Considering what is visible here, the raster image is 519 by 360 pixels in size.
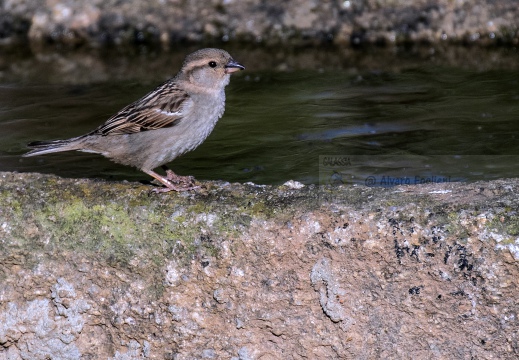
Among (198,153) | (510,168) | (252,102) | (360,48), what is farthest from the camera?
(360,48)

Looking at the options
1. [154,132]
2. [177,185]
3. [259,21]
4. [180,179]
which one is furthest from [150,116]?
[259,21]

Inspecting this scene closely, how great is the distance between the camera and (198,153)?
20.7 ft

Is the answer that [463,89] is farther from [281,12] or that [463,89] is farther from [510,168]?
[281,12]

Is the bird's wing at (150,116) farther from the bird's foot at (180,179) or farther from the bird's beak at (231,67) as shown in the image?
the bird's beak at (231,67)

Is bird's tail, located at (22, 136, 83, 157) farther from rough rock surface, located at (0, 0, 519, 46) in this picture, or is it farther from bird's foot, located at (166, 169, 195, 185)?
rough rock surface, located at (0, 0, 519, 46)

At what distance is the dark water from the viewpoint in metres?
5.75

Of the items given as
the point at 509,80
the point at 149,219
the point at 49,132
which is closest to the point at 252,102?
the point at 49,132

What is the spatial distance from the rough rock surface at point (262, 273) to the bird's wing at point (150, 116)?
981 millimetres

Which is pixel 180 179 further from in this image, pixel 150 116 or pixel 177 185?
pixel 150 116

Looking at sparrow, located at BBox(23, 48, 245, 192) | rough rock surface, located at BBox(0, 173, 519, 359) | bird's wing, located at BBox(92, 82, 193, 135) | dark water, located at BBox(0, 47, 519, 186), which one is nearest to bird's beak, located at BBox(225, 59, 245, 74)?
sparrow, located at BBox(23, 48, 245, 192)

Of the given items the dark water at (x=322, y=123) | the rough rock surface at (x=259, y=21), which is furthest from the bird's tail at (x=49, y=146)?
the rough rock surface at (x=259, y=21)

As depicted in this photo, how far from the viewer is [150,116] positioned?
5.15 meters

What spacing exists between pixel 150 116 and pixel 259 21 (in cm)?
425

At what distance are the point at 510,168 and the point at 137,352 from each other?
115 inches
